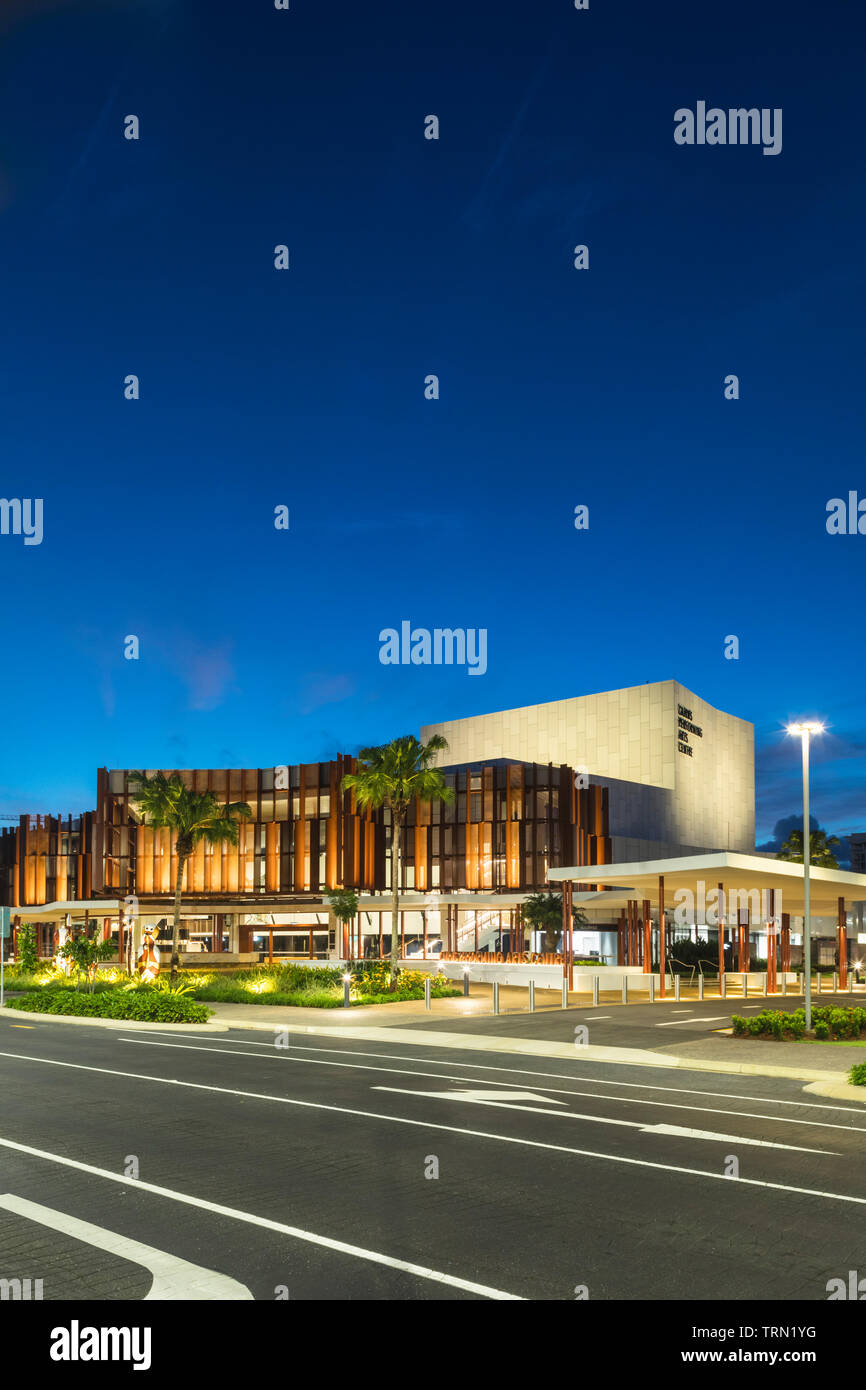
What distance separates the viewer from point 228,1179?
9883mm

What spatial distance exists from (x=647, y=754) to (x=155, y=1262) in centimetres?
9381

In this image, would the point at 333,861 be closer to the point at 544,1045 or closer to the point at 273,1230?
the point at 544,1045

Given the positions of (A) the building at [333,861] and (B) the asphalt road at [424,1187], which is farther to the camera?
(A) the building at [333,861]

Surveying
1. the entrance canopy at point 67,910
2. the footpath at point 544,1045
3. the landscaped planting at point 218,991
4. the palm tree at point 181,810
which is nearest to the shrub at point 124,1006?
the landscaped planting at point 218,991

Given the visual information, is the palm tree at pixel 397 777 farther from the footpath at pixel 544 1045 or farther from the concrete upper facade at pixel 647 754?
the concrete upper facade at pixel 647 754

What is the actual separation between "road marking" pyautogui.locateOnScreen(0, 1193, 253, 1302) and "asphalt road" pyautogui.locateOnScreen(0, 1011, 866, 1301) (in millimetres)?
28

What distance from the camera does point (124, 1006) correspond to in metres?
29.8

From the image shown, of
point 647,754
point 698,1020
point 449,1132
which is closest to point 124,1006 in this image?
point 698,1020

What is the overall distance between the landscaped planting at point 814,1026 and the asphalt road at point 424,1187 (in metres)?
6.44

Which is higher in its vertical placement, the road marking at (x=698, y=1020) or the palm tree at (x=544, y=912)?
the palm tree at (x=544, y=912)

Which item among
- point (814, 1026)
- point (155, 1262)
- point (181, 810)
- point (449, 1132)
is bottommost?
point (814, 1026)

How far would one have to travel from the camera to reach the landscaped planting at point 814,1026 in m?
23.5
